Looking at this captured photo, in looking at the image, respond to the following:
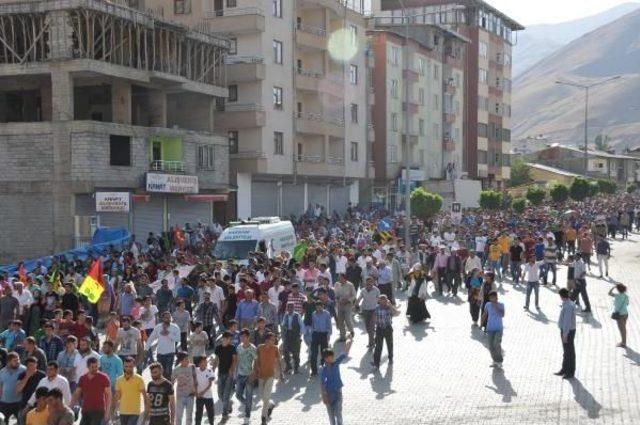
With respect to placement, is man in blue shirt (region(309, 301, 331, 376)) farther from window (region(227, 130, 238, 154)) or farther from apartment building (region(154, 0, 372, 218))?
window (region(227, 130, 238, 154))

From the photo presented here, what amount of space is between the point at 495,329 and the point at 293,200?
122 ft

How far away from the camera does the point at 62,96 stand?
36.1m

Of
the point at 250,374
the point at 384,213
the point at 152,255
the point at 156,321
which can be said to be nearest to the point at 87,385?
the point at 250,374

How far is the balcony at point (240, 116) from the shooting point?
47.5 meters

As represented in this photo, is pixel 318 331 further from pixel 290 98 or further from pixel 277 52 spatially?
pixel 290 98

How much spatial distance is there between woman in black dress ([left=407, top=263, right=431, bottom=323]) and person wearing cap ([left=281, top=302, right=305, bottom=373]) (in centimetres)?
578

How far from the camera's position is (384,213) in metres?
56.3

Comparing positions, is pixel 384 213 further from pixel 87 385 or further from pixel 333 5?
pixel 87 385

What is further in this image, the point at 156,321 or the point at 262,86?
the point at 262,86

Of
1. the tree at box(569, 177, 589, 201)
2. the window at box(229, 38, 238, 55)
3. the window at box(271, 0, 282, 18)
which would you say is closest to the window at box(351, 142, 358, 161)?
the window at box(271, 0, 282, 18)

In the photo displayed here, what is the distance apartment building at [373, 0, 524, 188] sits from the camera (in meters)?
77.3

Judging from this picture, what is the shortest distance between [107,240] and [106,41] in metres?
10.6

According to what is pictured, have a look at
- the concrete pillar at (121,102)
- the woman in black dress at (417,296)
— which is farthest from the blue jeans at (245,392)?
the concrete pillar at (121,102)

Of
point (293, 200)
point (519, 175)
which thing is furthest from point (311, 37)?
point (519, 175)
